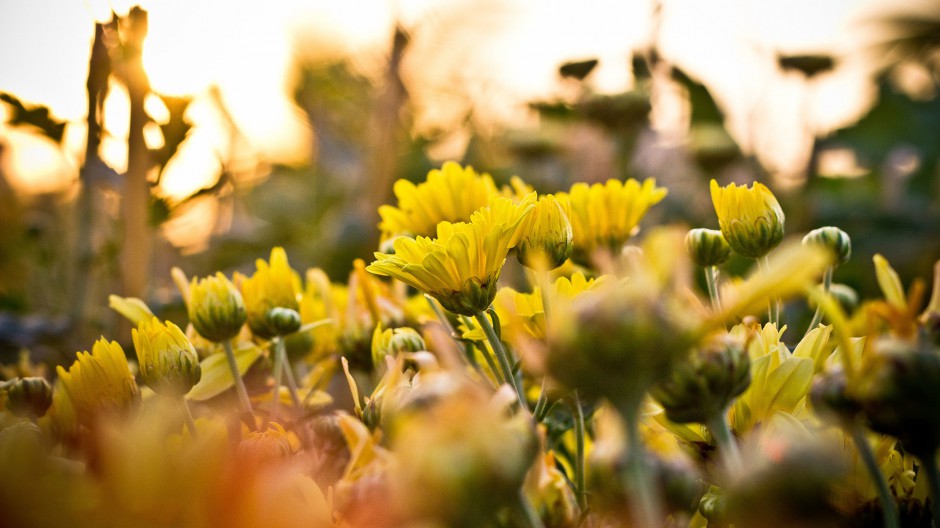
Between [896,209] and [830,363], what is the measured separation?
1.39m

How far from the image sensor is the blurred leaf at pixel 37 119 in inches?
17.7

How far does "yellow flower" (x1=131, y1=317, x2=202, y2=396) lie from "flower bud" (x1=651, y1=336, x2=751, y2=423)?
0.16 metres

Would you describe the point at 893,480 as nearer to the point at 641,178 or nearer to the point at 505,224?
the point at 505,224

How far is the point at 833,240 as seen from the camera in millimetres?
301

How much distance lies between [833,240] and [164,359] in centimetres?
27

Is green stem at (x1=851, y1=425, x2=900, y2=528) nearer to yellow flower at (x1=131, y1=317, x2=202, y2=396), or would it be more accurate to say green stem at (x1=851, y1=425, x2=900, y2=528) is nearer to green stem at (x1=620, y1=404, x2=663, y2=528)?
green stem at (x1=620, y1=404, x2=663, y2=528)

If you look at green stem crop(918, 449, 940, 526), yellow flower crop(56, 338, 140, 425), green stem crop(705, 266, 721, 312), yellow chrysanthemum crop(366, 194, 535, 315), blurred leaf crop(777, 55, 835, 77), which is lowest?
blurred leaf crop(777, 55, 835, 77)

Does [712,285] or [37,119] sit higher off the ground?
[37,119]

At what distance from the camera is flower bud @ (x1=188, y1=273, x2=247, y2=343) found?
29 centimetres

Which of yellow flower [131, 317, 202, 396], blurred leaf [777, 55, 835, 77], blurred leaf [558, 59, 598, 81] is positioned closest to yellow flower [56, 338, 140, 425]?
yellow flower [131, 317, 202, 396]

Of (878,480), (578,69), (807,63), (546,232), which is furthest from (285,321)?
(807,63)

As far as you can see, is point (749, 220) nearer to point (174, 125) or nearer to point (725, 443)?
point (725, 443)

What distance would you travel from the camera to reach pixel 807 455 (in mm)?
131

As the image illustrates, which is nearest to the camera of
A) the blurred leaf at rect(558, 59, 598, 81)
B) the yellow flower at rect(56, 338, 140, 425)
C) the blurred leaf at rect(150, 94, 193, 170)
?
the yellow flower at rect(56, 338, 140, 425)
